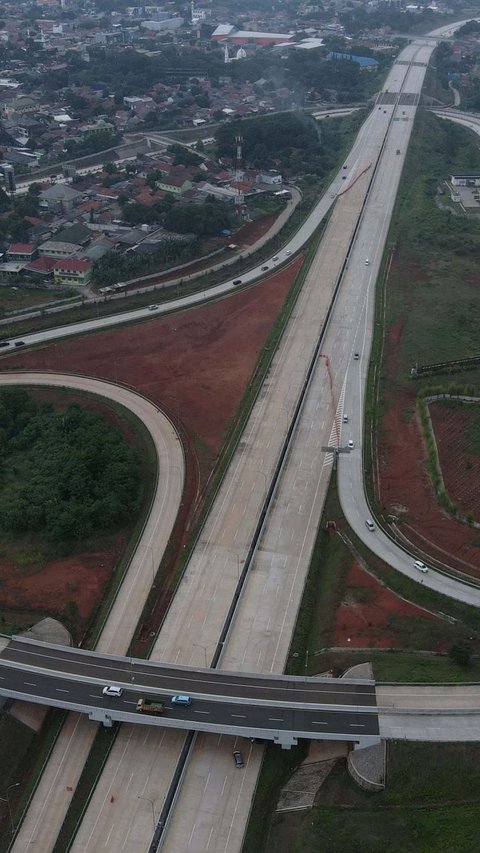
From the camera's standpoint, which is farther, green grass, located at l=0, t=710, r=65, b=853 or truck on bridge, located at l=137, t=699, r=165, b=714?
truck on bridge, located at l=137, t=699, r=165, b=714

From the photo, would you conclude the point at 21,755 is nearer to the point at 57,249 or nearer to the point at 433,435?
the point at 433,435

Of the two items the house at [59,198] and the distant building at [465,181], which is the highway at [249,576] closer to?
the house at [59,198]

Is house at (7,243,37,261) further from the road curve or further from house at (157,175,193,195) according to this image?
house at (157,175,193,195)

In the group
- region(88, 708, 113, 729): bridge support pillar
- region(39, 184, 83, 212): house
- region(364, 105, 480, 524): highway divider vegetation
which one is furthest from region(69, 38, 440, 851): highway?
region(39, 184, 83, 212): house

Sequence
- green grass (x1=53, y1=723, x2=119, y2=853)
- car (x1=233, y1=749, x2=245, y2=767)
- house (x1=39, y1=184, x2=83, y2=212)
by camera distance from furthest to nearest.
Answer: house (x1=39, y1=184, x2=83, y2=212) < car (x1=233, y1=749, x2=245, y2=767) < green grass (x1=53, y1=723, x2=119, y2=853)

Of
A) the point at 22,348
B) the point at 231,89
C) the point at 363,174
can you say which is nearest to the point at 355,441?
the point at 22,348

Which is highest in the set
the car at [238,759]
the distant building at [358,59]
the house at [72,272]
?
the distant building at [358,59]

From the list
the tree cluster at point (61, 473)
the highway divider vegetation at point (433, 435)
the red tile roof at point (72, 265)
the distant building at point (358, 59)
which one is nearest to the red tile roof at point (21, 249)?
the red tile roof at point (72, 265)
